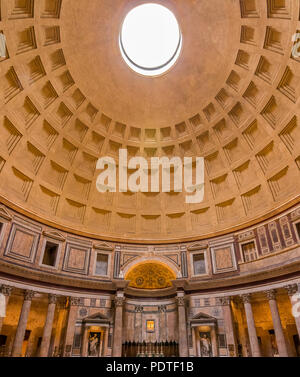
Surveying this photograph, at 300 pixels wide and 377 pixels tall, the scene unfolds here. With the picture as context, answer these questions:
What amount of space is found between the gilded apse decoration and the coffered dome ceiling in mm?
2593

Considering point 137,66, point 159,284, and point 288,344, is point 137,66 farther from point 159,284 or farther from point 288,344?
point 288,344

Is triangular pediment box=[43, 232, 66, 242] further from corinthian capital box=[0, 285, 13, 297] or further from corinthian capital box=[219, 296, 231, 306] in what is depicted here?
corinthian capital box=[219, 296, 231, 306]

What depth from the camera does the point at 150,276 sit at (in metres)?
23.2

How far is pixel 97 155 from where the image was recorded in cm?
2412

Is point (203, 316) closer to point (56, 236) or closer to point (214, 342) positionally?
point (214, 342)

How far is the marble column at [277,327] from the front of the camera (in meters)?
15.4

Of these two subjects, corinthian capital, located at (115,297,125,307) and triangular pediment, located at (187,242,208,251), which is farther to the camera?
triangular pediment, located at (187,242,208,251)

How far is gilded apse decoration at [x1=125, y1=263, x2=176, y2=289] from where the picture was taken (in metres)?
22.8

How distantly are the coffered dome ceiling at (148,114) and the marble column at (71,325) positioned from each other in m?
5.83

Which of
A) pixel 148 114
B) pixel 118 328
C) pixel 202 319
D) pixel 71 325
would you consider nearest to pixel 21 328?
pixel 71 325

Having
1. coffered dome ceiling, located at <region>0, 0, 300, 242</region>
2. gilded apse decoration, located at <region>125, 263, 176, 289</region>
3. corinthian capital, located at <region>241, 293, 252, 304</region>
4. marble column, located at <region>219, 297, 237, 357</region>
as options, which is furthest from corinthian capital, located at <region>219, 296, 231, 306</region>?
coffered dome ceiling, located at <region>0, 0, 300, 242</region>

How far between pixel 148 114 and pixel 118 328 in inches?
732

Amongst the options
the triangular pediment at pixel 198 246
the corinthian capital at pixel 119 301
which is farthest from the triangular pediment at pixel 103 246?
the triangular pediment at pixel 198 246
